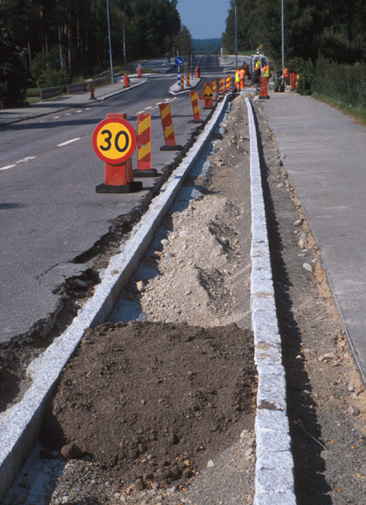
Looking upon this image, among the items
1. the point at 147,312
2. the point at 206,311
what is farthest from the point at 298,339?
the point at 147,312

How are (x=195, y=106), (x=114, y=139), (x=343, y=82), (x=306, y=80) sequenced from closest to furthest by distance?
1. (x=114, y=139)
2. (x=195, y=106)
3. (x=343, y=82)
4. (x=306, y=80)

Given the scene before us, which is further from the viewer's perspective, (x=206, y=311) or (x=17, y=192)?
(x=17, y=192)

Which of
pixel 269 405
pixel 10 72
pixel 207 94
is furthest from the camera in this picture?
pixel 10 72

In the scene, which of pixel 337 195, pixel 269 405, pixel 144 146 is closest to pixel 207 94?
pixel 144 146

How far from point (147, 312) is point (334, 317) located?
1.46 metres

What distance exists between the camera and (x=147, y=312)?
18.0 ft

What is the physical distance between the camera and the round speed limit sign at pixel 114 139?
930cm

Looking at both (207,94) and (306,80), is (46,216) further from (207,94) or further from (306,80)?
(306,80)

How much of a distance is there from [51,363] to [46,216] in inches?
189

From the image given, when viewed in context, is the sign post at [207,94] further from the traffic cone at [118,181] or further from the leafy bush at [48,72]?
the leafy bush at [48,72]

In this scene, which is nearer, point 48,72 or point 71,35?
point 48,72

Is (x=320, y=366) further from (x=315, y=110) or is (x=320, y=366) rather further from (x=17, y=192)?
(x=315, y=110)

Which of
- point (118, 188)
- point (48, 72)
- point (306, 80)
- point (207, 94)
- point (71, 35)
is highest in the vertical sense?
point (71, 35)

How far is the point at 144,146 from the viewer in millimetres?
11297
